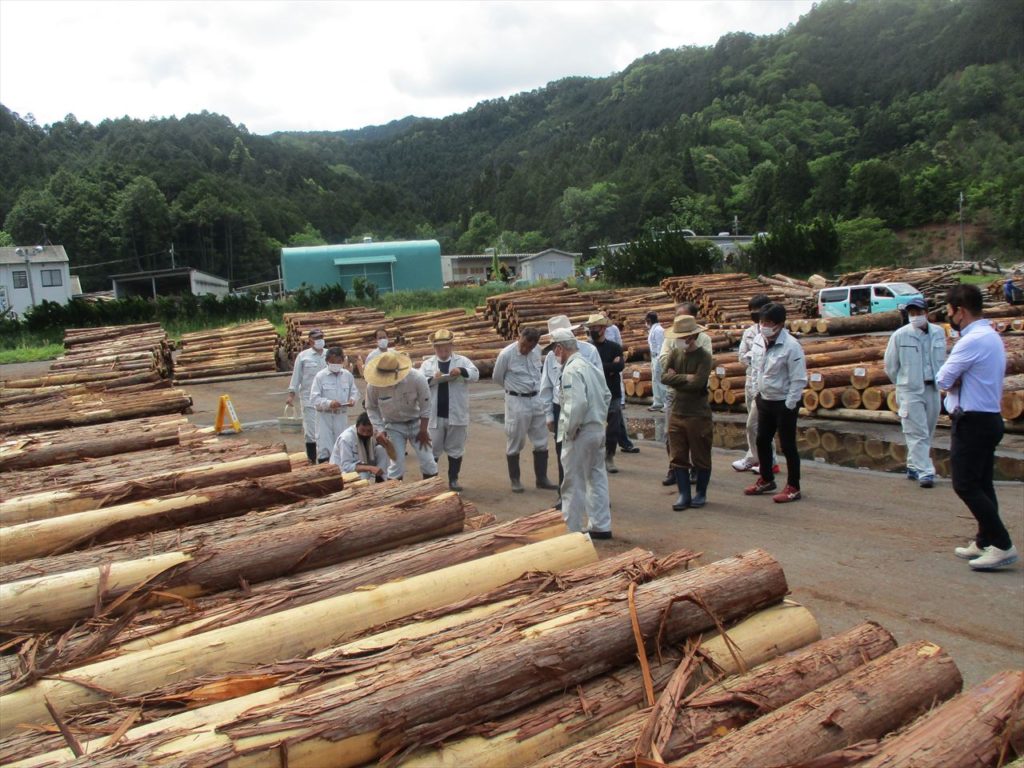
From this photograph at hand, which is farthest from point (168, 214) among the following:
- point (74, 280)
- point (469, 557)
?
point (469, 557)

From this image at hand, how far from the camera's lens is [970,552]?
6.69 meters

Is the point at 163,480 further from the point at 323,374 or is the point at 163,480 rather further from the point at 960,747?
the point at 960,747

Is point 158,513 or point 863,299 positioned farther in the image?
point 863,299

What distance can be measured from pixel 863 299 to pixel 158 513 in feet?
92.0

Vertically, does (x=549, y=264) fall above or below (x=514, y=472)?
above

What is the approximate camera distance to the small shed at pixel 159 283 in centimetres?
5125

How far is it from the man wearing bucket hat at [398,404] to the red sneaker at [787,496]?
3.70 m

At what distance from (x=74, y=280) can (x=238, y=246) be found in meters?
19.8

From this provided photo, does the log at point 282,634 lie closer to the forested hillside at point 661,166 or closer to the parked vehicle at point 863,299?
the parked vehicle at point 863,299

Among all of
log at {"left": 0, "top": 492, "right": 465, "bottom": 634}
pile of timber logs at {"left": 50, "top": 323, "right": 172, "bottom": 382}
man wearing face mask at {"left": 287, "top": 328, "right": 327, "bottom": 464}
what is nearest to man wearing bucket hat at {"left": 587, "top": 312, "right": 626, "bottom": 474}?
man wearing face mask at {"left": 287, "top": 328, "right": 327, "bottom": 464}

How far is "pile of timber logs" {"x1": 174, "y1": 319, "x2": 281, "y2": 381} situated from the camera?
2750cm

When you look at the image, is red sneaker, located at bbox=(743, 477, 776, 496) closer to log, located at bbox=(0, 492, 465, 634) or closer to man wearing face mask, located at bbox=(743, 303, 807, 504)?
man wearing face mask, located at bbox=(743, 303, 807, 504)

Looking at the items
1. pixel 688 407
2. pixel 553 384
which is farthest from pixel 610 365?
pixel 688 407

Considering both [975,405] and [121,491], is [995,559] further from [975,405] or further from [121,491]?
[121,491]
